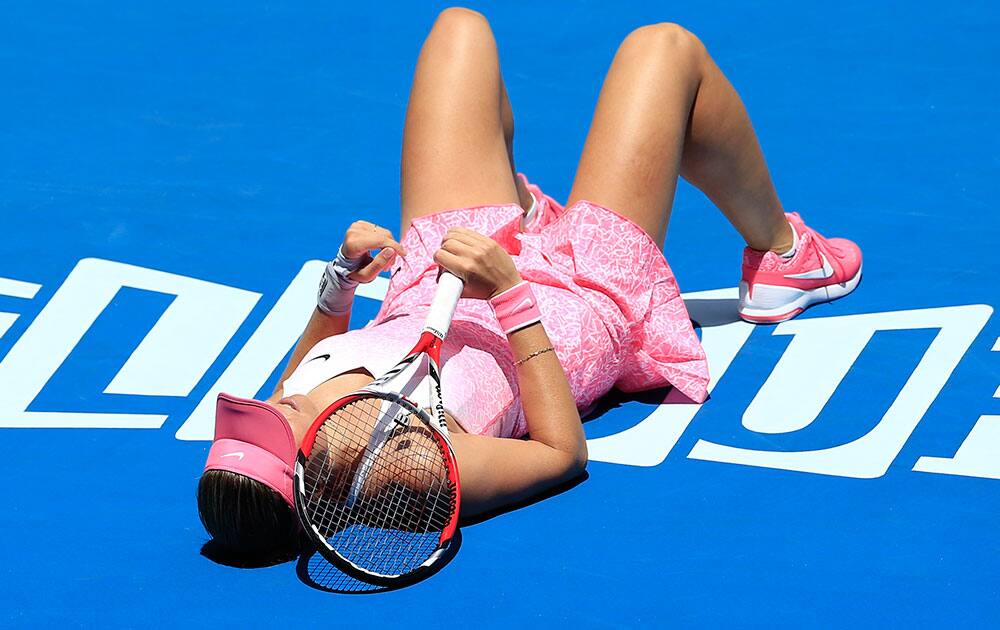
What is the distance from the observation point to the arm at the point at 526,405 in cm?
346

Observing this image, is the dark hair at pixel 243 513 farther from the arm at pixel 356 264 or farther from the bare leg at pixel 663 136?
the bare leg at pixel 663 136

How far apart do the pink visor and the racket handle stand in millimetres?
395

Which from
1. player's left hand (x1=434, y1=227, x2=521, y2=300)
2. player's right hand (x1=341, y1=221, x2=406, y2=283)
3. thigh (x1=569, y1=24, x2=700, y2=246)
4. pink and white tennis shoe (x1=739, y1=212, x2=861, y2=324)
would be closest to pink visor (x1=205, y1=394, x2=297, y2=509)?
player's left hand (x1=434, y1=227, x2=521, y2=300)

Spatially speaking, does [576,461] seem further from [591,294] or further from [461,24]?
[461,24]

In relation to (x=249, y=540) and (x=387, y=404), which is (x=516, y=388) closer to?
(x=387, y=404)

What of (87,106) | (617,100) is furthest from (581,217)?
(87,106)

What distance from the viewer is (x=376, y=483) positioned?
331cm

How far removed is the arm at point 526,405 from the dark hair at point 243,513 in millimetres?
417

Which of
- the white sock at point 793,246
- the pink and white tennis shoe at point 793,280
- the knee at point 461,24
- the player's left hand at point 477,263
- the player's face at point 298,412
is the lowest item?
the player's face at point 298,412

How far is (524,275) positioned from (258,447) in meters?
0.97

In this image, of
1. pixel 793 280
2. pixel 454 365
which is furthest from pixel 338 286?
pixel 793 280

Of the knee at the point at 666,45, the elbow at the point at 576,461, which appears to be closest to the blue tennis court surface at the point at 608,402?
the elbow at the point at 576,461

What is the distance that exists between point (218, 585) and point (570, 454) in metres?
0.84

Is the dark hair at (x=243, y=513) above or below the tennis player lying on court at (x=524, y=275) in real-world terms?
below
